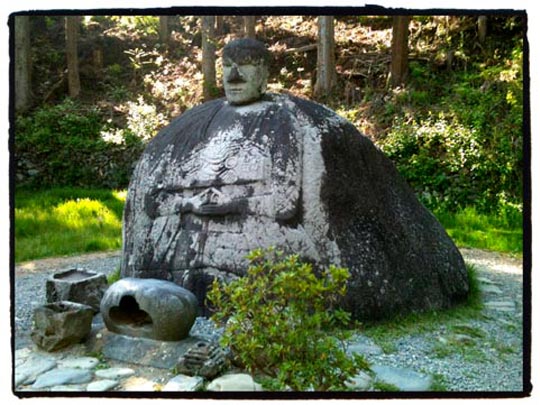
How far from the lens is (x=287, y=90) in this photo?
13.2 metres

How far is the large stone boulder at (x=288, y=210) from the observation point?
17.4 feet

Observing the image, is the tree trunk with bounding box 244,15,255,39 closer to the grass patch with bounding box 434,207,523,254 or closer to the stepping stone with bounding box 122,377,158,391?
the grass patch with bounding box 434,207,523,254

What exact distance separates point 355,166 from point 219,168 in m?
1.20

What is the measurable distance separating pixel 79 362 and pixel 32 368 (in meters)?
0.33

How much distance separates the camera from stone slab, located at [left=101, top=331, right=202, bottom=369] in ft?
15.2

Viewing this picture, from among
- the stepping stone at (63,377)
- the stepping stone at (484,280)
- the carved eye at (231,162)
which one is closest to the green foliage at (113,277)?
the carved eye at (231,162)

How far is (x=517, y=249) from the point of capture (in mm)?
7125

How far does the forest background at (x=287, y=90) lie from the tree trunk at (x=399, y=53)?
0.15 feet

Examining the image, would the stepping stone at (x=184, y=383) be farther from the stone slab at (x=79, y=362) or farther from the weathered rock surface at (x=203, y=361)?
the stone slab at (x=79, y=362)

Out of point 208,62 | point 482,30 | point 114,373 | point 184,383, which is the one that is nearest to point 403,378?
point 184,383

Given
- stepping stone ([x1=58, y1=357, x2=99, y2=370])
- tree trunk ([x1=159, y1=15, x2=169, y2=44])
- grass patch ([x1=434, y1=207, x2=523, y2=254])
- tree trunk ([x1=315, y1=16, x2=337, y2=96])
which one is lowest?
stepping stone ([x1=58, y1=357, x2=99, y2=370])

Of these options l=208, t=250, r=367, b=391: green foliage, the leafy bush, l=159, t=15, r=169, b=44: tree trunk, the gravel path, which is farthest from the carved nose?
l=159, t=15, r=169, b=44: tree trunk

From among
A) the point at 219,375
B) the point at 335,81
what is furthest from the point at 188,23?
the point at 219,375

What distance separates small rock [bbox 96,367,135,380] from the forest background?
2709 millimetres
